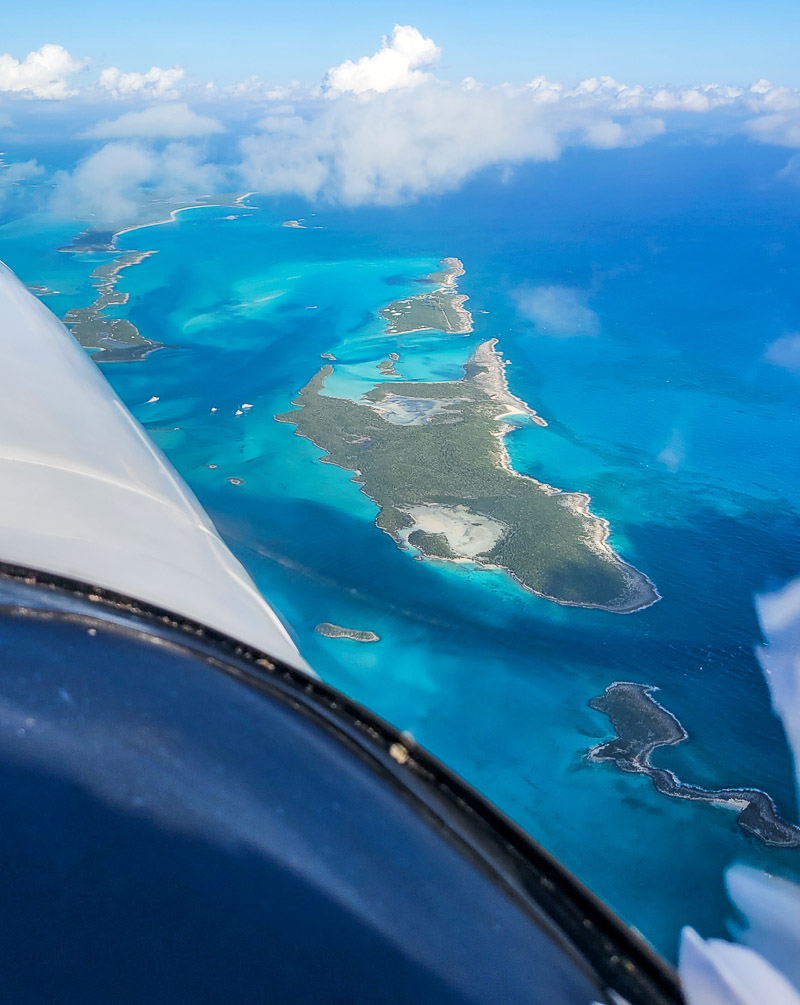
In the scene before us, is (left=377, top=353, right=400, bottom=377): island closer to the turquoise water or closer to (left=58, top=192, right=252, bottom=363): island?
the turquoise water

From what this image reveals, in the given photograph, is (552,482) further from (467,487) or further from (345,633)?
(345,633)

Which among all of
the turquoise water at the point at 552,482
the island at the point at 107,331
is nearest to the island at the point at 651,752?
the turquoise water at the point at 552,482

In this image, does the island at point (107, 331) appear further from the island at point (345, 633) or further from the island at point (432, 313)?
the island at point (345, 633)

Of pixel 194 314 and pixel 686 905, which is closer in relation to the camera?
pixel 686 905

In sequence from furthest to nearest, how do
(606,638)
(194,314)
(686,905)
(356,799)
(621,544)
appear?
(194,314), (621,544), (606,638), (686,905), (356,799)

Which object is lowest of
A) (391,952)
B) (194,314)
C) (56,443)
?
(194,314)

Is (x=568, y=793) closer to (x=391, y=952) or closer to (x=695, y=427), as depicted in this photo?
(x=391, y=952)

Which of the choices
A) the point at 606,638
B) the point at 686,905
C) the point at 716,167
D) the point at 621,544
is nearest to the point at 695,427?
the point at 621,544
